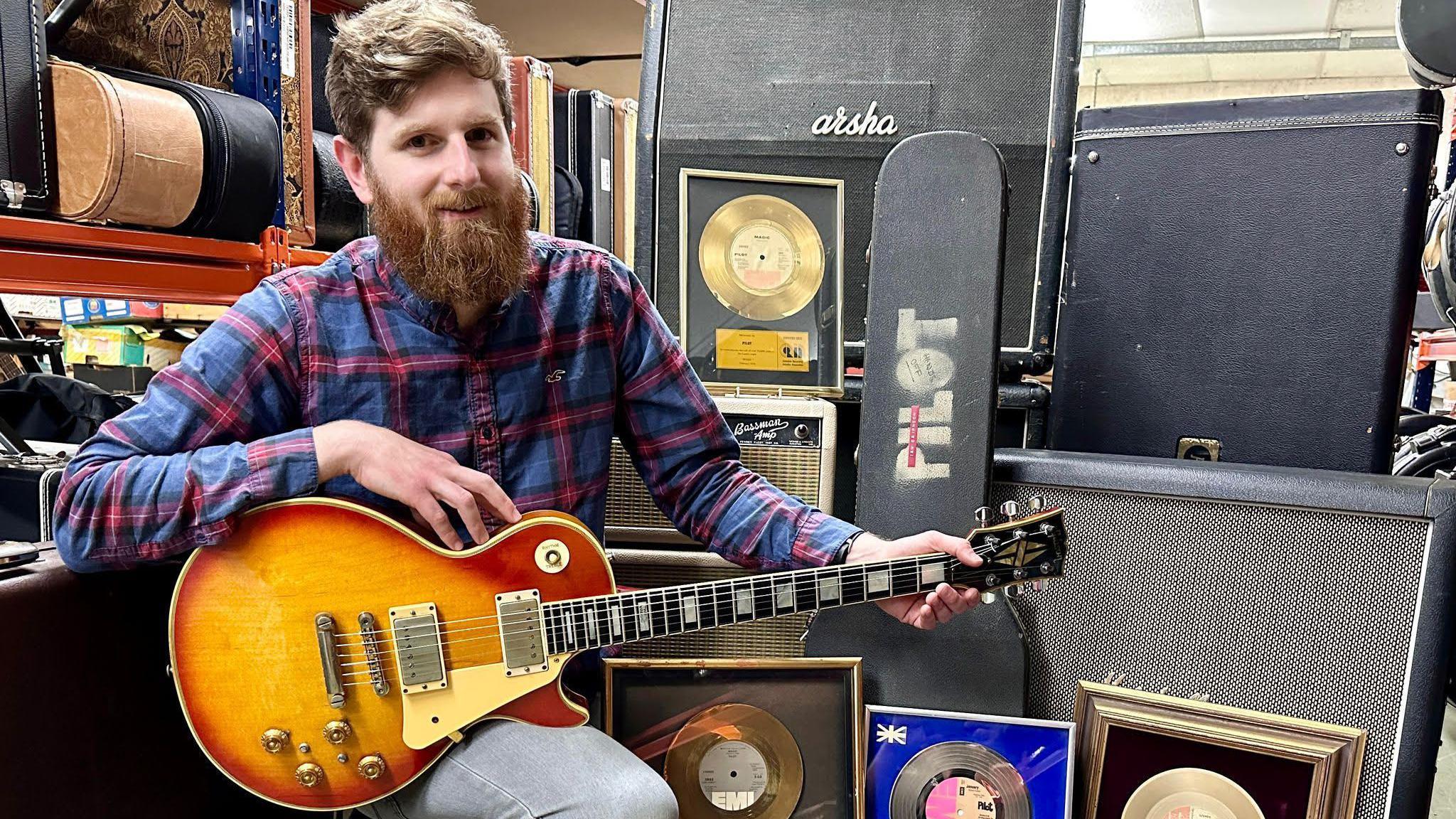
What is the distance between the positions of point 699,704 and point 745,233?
729mm

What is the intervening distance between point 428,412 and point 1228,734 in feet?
3.43

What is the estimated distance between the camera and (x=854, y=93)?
5.39 feet

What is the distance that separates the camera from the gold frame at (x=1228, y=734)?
1112 mm

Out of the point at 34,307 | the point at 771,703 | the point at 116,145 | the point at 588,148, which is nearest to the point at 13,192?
the point at 116,145

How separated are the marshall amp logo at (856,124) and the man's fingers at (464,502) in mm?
972

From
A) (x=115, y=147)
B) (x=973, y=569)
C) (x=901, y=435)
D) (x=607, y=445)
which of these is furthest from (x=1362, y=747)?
(x=115, y=147)

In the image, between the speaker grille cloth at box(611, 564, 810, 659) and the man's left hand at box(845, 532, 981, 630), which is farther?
the speaker grille cloth at box(611, 564, 810, 659)

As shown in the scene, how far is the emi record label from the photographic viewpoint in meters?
1.49

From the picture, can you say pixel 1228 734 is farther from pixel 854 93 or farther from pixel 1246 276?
pixel 854 93

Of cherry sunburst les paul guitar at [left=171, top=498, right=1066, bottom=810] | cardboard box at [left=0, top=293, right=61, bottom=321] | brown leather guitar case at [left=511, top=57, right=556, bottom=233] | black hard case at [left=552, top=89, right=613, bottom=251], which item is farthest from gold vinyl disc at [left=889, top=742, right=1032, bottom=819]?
cardboard box at [left=0, top=293, right=61, bottom=321]

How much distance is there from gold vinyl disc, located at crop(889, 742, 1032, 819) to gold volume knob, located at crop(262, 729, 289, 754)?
2.45ft

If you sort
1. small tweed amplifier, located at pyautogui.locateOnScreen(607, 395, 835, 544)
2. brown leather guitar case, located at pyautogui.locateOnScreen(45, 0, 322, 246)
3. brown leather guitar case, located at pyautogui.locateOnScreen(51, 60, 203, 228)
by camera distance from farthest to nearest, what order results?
brown leather guitar case, located at pyautogui.locateOnScreen(45, 0, 322, 246) < small tweed amplifier, located at pyautogui.locateOnScreen(607, 395, 835, 544) < brown leather guitar case, located at pyautogui.locateOnScreen(51, 60, 203, 228)

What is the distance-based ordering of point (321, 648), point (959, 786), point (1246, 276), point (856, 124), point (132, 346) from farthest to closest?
point (132, 346), point (856, 124), point (1246, 276), point (959, 786), point (321, 648)

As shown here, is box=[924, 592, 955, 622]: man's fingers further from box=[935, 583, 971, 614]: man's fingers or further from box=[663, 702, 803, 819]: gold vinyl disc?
box=[663, 702, 803, 819]: gold vinyl disc
